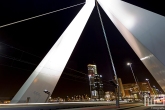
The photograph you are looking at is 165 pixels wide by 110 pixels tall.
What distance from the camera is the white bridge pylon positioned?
7055 mm

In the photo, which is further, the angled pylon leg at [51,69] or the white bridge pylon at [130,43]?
the angled pylon leg at [51,69]

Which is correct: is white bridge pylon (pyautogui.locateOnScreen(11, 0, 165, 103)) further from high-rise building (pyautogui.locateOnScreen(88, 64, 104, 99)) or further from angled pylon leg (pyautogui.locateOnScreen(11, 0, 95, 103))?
high-rise building (pyautogui.locateOnScreen(88, 64, 104, 99))

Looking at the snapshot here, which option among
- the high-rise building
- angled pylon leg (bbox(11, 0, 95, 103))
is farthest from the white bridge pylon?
the high-rise building

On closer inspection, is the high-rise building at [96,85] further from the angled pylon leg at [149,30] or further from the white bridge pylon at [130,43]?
the angled pylon leg at [149,30]

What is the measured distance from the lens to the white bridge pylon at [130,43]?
7.05 metres

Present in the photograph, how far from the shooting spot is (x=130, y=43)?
12.0 m

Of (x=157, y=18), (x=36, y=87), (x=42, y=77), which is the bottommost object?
(x=36, y=87)

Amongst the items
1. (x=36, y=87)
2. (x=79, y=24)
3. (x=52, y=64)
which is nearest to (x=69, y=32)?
(x=79, y=24)

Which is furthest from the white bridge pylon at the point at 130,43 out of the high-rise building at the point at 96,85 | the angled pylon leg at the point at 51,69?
the high-rise building at the point at 96,85

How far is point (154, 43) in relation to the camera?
7121mm

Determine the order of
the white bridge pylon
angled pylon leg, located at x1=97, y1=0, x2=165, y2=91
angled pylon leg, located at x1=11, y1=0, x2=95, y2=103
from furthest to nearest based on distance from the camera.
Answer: angled pylon leg, located at x1=11, y1=0, x2=95, y2=103 < the white bridge pylon < angled pylon leg, located at x1=97, y1=0, x2=165, y2=91

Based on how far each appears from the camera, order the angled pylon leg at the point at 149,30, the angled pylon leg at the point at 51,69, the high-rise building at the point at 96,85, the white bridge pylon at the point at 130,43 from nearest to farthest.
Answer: the angled pylon leg at the point at 149,30 → the white bridge pylon at the point at 130,43 → the angled pylon leg at the point at 51,69 → the high-rise building at the point at 96,85

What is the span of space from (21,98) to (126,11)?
897 cm

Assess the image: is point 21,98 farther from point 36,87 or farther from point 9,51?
point 9,51
